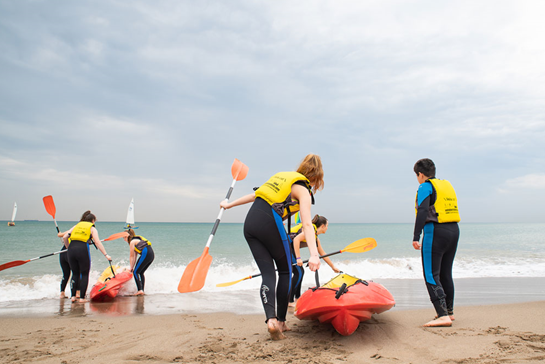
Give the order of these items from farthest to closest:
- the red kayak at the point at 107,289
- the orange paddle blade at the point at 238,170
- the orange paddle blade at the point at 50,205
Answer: the orange paddle blade at the point at 50,205, the red kayak at the point at 107,289, the orange paddle blade at the point at 238,170

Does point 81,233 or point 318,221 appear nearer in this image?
point 318,221

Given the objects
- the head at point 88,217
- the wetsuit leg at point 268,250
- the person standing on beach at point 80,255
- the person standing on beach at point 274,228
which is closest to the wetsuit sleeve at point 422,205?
the person standing on beach at point 274,228

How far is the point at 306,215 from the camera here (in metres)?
2.67

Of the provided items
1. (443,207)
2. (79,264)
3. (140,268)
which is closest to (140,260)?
(140,268)

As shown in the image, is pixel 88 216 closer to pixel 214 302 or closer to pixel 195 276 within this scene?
pixel 214 302

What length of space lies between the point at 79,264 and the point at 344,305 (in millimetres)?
4939

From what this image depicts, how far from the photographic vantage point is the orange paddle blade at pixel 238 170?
4600 millimetres

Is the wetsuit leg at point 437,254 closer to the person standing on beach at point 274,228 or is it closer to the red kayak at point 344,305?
the red kayak at point 344,305

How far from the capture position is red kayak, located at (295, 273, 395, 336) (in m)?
2.69

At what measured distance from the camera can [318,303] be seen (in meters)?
2.75

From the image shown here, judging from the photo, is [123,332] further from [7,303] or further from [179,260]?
[179,260]

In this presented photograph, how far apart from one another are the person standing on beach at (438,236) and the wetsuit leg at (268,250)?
137cm

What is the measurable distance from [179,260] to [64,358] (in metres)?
12.2

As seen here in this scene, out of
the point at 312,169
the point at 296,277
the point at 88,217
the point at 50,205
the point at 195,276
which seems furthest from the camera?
the point at 50,205
